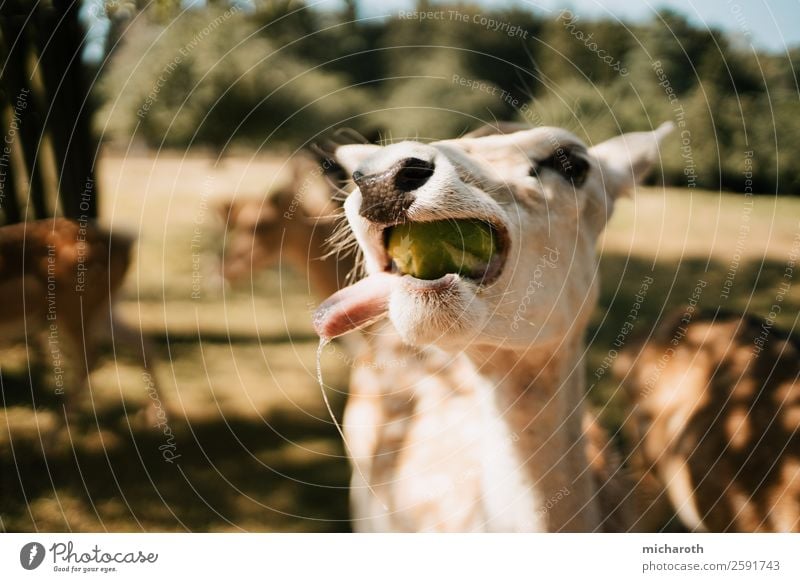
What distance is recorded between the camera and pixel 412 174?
2.49 m

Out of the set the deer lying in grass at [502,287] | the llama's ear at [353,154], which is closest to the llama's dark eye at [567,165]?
the deer lying in grass at [502,287]

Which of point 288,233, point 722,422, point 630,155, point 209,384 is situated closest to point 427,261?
point 630,155

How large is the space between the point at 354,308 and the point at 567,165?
950mm

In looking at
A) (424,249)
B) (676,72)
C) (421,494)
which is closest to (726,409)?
(421,494)

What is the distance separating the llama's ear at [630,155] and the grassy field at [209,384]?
265 mm

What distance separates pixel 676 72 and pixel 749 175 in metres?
1.33

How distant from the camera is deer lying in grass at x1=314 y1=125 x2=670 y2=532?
2566mm

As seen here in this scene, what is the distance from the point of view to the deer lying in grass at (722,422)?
146 inches

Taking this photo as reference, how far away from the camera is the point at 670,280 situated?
7.95 meters

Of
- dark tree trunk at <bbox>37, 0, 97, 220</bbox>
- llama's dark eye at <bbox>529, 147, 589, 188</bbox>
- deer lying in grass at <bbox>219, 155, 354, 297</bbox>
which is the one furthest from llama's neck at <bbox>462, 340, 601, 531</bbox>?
dark tree trunk at <bbox>37, 0, 97, 220</bbox>

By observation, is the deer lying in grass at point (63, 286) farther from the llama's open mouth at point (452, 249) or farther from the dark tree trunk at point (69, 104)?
the llama's open mouth at point (452, 249)
